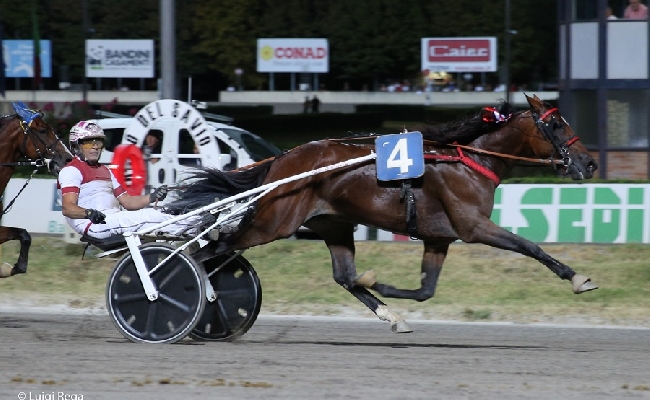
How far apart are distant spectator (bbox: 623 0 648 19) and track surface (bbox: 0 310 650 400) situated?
9.93m

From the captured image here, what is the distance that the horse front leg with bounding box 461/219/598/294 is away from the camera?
703 cm

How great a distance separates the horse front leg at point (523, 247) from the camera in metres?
7.03

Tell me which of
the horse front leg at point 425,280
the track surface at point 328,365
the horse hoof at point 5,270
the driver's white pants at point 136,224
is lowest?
the track surface at point 328,365

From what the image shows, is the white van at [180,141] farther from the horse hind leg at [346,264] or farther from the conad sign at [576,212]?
the horse hind leg at [346,264]

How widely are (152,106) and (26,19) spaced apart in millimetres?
21936

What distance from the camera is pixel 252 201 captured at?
7316 millimetres

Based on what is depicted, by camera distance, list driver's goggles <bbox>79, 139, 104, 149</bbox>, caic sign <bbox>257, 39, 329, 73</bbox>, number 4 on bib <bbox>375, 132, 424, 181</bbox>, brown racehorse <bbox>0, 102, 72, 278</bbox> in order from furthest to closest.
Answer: caic sign <bbox>257, 39, 329, 73</bbox> < brown racehorse <bbox>0, 102, 72, 278</bbox> < driver's goggles <bbox>79, 139, 104, 149</bbox> < number 4 on bib <bbox>375, 132, 424, 181</bbox>

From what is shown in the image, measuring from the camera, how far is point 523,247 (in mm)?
7129

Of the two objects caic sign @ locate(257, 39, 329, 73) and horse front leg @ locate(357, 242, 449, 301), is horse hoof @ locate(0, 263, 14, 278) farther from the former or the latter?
caic sign @ locate(257, 39, 329, 73)

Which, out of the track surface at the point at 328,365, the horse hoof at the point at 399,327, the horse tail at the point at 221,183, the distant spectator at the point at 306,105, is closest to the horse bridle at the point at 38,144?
the track surface at the point at 328,365

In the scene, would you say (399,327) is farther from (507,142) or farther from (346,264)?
(507,142)

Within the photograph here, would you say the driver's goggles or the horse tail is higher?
the driver's goggles

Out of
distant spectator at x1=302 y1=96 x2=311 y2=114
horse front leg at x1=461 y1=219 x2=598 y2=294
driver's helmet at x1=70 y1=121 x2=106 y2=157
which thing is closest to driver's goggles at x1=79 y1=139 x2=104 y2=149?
driver's helmet at x1=70 y1=121 x2=106 y2=157

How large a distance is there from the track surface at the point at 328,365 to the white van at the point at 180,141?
4060 mm
